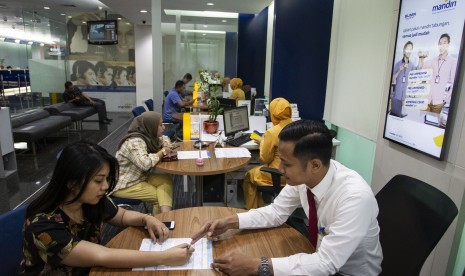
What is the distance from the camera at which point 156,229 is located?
4.95 ft

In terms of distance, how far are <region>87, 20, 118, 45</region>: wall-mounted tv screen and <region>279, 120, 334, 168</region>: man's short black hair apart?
9.14 m

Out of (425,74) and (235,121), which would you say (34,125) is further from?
(425,74)

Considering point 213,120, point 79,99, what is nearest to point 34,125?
point 79,99

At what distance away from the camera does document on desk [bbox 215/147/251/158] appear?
119 inches

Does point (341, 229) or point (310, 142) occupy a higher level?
point (310, 142)

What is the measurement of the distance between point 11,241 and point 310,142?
1341mm

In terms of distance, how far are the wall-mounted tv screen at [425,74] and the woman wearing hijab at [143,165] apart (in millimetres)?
1965

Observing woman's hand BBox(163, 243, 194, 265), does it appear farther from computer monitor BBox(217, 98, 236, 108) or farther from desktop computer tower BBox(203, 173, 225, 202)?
computer monitor BBox(217, 98, 236, 108)

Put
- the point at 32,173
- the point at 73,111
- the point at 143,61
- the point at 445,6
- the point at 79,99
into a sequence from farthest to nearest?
the point at 143,61, the point at 79,99, the point at 73,111, the point at 32,173, the point at 445,6

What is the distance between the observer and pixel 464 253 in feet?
6.36

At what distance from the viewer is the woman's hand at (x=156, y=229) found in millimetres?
1479

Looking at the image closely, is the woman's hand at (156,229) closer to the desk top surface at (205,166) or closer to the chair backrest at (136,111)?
the desk top surface at (205,166)

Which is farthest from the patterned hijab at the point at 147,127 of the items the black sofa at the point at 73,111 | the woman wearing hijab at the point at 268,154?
the black sofa at the point at 73,111

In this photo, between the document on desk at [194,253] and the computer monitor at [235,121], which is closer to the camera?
the document on desk at [194,253]
